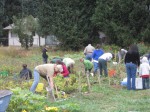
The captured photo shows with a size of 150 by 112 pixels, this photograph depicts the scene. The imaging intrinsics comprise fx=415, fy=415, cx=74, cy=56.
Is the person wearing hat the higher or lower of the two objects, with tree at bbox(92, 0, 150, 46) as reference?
lower

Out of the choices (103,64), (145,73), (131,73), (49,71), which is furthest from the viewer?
(103,64)

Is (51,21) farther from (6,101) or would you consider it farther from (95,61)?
(6,101)

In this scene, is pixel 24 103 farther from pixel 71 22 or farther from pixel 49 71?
pixel 71 22

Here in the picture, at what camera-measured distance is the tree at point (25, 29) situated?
4316 cm

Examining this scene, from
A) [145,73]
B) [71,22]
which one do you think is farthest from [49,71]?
[71,22]

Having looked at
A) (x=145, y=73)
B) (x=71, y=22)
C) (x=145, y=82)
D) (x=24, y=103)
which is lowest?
(x=24, y=103)

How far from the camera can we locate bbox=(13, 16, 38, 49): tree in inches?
1699

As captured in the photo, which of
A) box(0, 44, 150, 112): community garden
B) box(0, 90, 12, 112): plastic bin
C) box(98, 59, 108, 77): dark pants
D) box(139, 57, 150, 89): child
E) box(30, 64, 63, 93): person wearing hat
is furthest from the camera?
box(98, 59, 108, 77): dark pants

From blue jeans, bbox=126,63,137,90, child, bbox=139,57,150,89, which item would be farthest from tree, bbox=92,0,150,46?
blue jeans, bbox=126,63,137,90

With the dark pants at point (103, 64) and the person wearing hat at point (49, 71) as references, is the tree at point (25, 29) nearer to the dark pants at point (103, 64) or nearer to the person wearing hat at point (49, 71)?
the dark pants at point (103, 64)

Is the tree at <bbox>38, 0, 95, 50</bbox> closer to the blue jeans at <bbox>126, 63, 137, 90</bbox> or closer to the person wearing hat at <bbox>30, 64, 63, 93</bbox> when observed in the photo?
the blue jeans at <bbox>126, 63, 137, 90</bbox>

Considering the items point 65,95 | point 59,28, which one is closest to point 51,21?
point 59,28

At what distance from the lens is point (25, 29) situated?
146 ft

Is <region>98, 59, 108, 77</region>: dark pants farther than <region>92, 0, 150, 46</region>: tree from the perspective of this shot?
No
